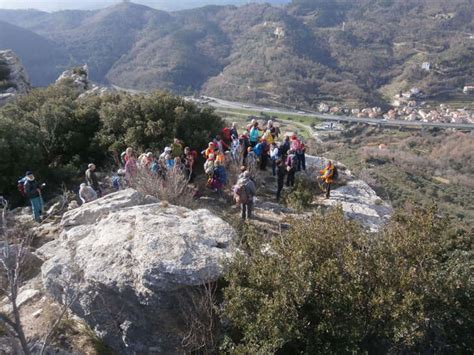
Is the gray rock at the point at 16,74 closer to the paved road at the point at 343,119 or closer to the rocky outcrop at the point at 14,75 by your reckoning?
the rocky outcrop at the point at 14,75

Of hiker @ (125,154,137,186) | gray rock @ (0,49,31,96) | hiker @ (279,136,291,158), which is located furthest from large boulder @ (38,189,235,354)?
gray rock @ (0,49,31,96)

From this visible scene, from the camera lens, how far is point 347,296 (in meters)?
5.19

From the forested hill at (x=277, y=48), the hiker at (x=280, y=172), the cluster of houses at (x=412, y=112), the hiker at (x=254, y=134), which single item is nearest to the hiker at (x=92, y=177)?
the hiker at (x=280, y=172)

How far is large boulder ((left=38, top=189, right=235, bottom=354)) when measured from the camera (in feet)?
19.6

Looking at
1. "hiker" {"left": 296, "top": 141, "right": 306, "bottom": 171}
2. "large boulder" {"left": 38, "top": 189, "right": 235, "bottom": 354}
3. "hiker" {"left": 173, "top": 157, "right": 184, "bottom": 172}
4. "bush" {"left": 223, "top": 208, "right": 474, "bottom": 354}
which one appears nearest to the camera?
"bush" {"left": 223, "top": 208, "right": 474, "bottom": 354}

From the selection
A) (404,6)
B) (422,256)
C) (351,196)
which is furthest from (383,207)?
(404,6)

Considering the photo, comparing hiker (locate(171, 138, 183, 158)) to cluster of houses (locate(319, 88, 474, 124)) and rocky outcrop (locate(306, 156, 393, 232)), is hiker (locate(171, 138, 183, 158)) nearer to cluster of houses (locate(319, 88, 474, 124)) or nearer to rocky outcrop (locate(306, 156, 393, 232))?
rocky outcrop (locate(306, 156, 393, 232))

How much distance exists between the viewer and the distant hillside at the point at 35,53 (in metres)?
95.1

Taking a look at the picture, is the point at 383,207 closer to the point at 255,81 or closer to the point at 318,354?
the point at 318,354

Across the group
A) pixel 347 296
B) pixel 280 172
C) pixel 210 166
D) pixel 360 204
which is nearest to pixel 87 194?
pixel 210 166

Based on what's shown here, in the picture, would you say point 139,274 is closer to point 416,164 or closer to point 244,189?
point 244,189

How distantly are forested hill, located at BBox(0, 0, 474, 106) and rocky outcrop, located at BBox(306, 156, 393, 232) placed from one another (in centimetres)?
7482

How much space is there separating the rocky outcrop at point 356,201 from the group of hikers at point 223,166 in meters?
0.73

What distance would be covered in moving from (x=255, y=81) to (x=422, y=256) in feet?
320
